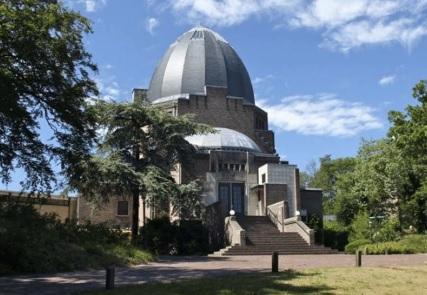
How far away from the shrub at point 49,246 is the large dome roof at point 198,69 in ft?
96.2

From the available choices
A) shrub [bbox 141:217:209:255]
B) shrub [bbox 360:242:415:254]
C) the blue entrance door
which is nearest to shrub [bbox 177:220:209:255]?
shrub [bbox 141:217:209:255]

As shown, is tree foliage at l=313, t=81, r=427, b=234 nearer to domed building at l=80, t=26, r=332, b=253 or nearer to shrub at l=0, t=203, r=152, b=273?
domed building at l=80, t=26, r=332, b=253

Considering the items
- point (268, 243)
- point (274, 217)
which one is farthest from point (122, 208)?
point (268, 243)

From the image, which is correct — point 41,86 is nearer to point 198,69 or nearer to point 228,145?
point 228,145

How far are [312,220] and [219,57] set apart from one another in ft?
71.6

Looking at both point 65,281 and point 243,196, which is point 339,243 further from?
point 65,281

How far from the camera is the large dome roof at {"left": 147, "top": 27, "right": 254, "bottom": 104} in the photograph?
52.7m

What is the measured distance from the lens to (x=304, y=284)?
13.5 metres

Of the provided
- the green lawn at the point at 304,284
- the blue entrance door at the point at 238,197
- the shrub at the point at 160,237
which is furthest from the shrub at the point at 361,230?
the green lawn at the point at 304,284

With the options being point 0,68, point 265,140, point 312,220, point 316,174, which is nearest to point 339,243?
point 312,220

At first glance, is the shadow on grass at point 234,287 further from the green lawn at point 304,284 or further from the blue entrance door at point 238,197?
the blue entrance door at point 238,197

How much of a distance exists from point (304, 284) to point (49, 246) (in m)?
10.4

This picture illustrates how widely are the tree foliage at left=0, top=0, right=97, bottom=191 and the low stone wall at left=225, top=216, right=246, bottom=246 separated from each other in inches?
503

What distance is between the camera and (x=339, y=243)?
125ft
